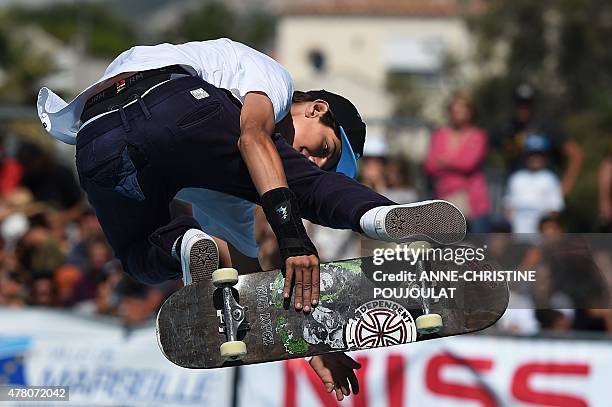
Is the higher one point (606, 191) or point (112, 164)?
point (606, 191)

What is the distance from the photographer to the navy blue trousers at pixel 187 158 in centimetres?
461

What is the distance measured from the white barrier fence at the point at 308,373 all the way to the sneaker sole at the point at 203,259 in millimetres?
2340

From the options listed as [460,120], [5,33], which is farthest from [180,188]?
[5,33]

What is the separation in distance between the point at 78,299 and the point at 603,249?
4356 millimetres

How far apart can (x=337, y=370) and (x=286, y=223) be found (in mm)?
1017

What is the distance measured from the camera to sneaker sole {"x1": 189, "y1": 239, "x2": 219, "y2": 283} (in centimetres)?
466

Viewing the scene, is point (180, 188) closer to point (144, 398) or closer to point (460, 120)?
point (144, 398)

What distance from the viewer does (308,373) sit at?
698cm

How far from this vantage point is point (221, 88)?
479 centimetres

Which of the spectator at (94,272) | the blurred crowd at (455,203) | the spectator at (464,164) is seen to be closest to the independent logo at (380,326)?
the blurred crowd at (455,203)

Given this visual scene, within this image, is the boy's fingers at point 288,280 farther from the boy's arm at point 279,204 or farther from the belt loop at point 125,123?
the belt loop at point 125,123

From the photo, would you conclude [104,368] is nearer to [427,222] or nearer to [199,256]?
[199,256]

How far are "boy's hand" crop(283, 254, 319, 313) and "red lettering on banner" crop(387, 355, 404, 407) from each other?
239 centimetres

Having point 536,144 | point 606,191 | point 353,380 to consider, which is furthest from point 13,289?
point 353,380
